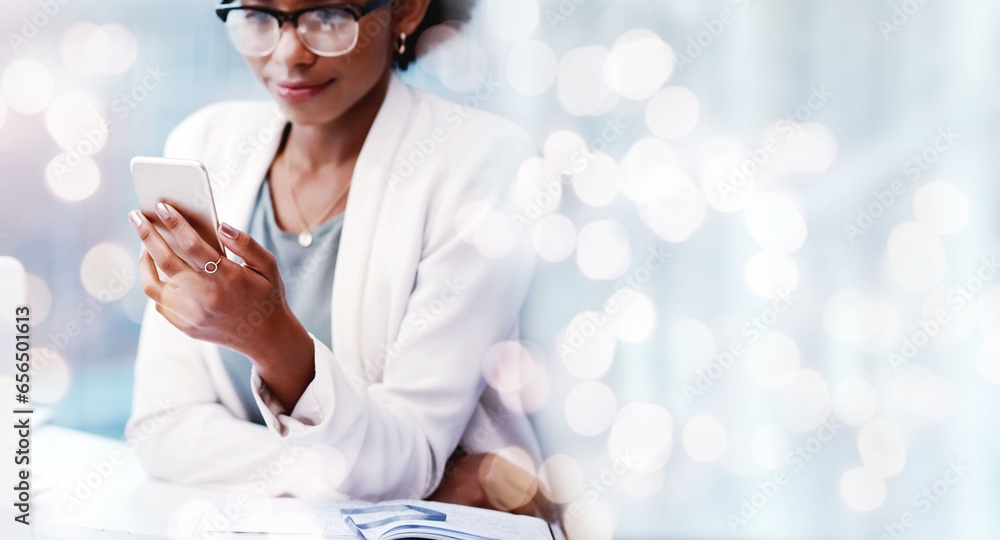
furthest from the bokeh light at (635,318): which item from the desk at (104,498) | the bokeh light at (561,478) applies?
the desk at (104,498)

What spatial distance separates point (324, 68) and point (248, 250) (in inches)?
12.3

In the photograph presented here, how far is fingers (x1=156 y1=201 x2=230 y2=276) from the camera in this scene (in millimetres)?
950

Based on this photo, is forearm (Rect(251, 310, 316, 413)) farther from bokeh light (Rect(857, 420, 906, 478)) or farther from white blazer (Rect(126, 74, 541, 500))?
bokeh light (Rect(857, 420, 906, 478))

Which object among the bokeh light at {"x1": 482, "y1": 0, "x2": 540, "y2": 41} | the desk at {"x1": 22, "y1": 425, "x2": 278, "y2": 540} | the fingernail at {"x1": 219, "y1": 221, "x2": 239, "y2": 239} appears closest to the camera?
the fingernail at {"x1": 219, "y1": 221, "x2": 239, "y2": 239}

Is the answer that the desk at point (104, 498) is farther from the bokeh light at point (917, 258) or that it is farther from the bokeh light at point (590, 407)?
the bokeh light at point (917, 258)

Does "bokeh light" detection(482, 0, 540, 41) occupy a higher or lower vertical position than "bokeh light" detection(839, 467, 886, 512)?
higher

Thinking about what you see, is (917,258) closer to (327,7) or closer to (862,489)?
(862,489)

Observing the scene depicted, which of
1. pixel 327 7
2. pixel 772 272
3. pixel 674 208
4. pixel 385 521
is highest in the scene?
pixel 327 7

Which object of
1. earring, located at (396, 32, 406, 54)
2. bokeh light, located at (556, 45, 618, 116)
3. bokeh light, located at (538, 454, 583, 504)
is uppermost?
earring, located at (396, 32, 406, 54)

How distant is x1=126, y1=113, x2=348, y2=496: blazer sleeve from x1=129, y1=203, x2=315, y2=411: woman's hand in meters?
0.13

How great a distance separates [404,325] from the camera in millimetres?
1130

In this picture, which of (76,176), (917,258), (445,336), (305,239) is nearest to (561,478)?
(445,336)

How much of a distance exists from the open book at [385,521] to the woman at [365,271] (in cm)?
5

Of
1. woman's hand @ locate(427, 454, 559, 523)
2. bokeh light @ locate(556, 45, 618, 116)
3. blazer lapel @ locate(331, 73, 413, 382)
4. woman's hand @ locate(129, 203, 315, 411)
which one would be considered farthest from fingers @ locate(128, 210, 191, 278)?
bokeh light @ locate(556, 45, 618, 116)
